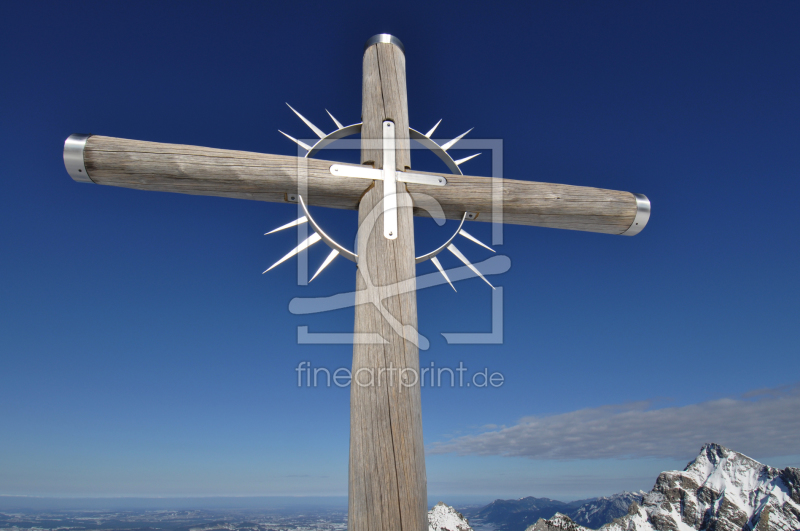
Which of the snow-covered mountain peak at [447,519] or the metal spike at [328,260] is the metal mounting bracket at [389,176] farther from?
the snow-covered mountain peak at [447,519]

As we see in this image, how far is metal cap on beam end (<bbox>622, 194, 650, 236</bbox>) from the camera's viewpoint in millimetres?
4273

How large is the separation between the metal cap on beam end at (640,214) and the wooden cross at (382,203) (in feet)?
0.04

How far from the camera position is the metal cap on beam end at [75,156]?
3.34 m

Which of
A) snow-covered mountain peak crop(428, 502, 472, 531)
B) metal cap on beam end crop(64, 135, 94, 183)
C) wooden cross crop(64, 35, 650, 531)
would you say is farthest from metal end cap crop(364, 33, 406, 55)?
snow-covered mountain peak crop(428, 502, 472, 531)

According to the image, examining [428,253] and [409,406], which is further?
[428,253]

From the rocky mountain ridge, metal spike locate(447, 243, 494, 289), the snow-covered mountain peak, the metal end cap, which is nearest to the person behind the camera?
metal spike locate(447, 243, 494, 289)

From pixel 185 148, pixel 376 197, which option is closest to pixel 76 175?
pixel 185 148

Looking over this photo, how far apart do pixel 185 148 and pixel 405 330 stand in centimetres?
222

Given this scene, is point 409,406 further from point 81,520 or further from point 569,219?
point 81,520

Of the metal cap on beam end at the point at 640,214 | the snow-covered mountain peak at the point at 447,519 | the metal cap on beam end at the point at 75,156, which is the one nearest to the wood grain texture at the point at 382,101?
the metal cap on beam end at the point at 75,156

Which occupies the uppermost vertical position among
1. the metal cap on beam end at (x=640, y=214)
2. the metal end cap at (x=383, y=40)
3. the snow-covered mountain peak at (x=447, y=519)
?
the metal end cap at (x=383, y=40)

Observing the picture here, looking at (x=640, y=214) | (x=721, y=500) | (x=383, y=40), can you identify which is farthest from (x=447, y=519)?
(x=721, y=500)

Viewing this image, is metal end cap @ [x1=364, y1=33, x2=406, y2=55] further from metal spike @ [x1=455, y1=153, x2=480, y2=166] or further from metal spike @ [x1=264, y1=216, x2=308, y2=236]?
metal spike @ [x1=264, y1=216, x2=308, y2=236]

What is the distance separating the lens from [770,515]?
127812mm
